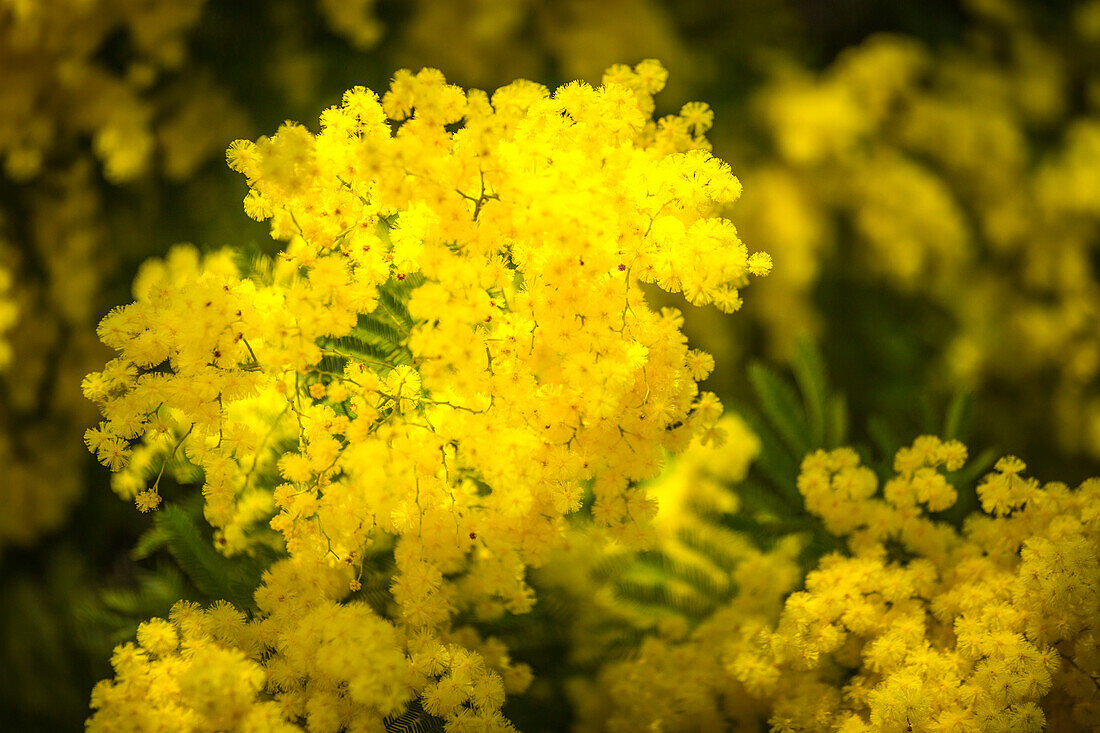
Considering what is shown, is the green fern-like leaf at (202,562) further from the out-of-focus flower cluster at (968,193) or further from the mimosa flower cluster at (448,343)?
the out-of-focus flower cluster at (968,193)

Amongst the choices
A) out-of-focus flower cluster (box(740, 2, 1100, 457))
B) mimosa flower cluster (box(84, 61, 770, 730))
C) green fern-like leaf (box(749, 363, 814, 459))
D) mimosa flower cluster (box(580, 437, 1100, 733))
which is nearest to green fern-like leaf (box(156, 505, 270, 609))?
mimosa flower cluster (box(84, 61, 770, 730))

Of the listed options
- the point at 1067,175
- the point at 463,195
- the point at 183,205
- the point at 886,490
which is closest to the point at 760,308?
the point at 1067,175

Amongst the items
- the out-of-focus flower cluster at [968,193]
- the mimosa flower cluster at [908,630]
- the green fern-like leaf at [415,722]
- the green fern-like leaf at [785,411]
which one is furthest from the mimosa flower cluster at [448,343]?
the out-of-focus flower cluster at [968,193]

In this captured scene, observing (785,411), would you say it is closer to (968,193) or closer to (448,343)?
(448,343)

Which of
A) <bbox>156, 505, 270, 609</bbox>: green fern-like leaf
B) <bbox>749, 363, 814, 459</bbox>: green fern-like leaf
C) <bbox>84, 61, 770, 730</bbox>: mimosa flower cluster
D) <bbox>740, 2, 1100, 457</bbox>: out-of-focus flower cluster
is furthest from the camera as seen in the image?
<bbox>740, 2, 1100, 457</bbox>: out-of-focus flower cluster

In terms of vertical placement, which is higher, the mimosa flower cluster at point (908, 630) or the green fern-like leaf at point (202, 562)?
the green fern-like leaf at point (202, 562)

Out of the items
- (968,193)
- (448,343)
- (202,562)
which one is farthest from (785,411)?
(968,193)

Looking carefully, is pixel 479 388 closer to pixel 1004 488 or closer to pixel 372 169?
pixel 372 169

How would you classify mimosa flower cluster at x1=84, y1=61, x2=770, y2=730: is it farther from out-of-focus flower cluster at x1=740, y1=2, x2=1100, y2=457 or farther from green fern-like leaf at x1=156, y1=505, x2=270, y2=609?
out-of-focus flower cluster at x1=740, y1=2, x2=1100, y2=457
